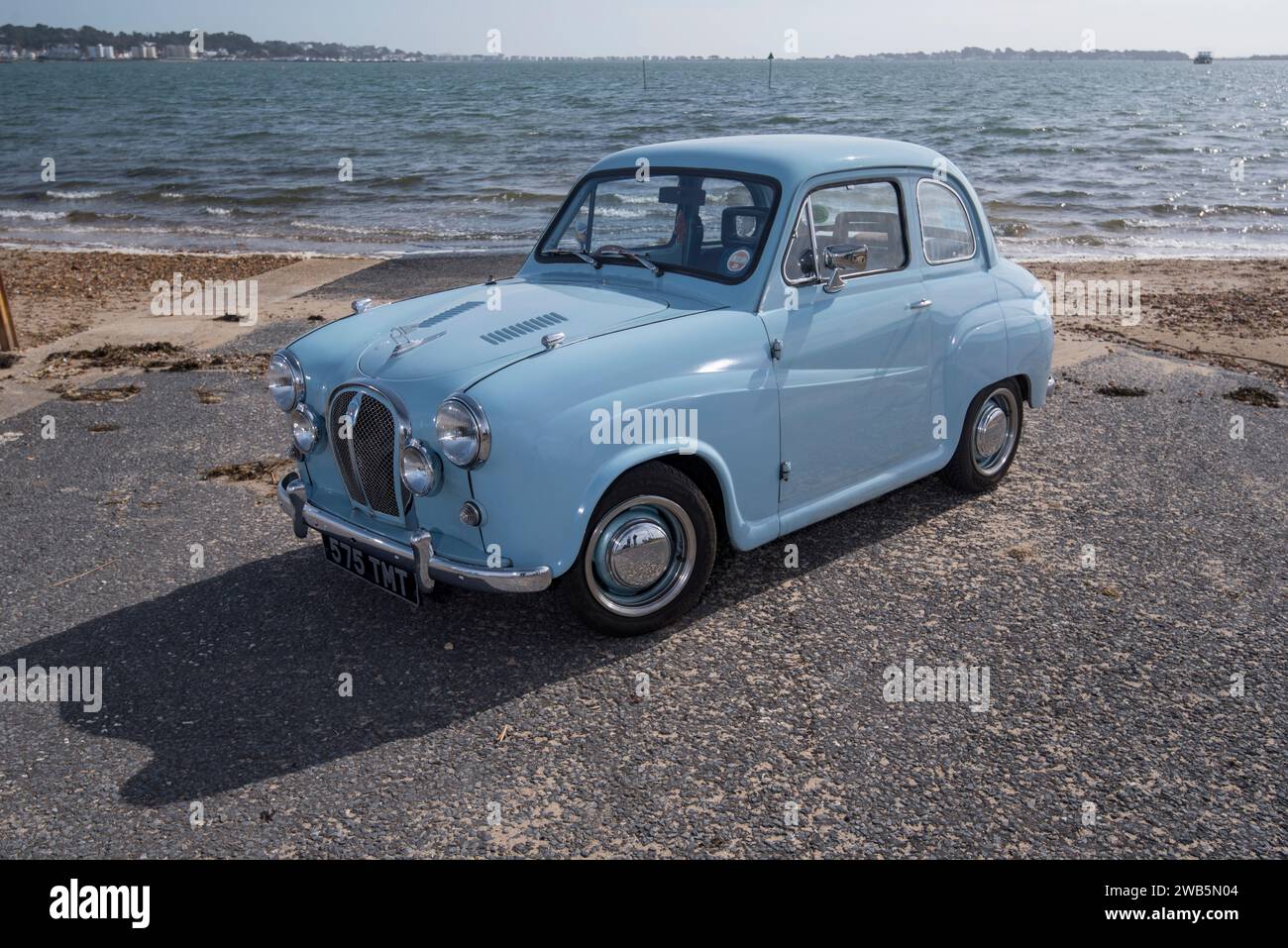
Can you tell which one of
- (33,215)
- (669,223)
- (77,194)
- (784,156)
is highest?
(77,194)

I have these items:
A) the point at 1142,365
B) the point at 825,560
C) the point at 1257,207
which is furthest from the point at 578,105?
the point at 825,560

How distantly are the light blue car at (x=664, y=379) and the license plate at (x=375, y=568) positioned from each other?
0.01 m

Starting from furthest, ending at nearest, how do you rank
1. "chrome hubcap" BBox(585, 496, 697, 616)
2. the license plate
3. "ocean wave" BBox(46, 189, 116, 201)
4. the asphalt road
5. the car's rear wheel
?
"ocean wave" BBox(46, 189, 116, 201) → the car's rear wheel → "chrome hubcap" BBox(585, 496, 697, 616) → the license plate → the asphalt road

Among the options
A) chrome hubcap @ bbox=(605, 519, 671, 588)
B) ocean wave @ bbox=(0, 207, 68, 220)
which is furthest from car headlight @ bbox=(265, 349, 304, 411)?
ocean wave @ bbox=(0, 207, 68, 220)

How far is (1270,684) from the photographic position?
383cm

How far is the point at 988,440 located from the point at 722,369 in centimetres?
217

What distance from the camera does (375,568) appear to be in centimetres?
397

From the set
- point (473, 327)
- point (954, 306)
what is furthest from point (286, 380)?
point (954, 306)

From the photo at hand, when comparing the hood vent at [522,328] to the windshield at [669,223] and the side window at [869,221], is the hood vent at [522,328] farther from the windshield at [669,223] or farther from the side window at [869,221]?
the side window at [869,221]

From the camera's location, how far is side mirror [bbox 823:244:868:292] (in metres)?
4.35

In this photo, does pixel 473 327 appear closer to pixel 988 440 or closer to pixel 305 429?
pixel 305 429

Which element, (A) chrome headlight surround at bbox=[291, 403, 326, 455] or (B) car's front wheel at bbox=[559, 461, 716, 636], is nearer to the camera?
(B) car's front wheel at bbox=[559, 461, 716, 636]

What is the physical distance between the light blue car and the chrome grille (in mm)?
12

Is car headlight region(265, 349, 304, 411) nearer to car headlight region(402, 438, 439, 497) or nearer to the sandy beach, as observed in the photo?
car headlight region(402, 438, 439, 497)
